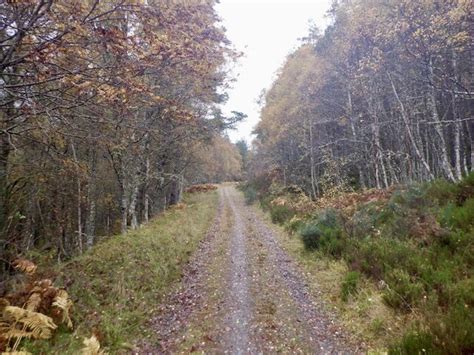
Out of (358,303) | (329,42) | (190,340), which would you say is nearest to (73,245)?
(190,340)

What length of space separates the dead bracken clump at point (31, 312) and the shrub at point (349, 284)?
4.66 metres

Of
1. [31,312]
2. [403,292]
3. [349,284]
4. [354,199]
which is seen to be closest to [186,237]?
[349,284]

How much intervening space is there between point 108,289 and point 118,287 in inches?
8.4

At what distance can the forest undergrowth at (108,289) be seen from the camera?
4539 mm

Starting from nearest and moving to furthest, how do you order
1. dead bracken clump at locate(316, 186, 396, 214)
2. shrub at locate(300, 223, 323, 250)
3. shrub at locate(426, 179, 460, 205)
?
shrub at locate(426, 179, 460, 205) < shrub at locate(300, 223, 323, 250) < dead bracken clump at locate(316, 186, 396, 214)

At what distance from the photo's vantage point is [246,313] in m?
5.57

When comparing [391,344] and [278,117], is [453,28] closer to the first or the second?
[391,344]

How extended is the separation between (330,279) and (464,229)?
304 cm

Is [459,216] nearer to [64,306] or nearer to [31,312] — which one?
[64,306]

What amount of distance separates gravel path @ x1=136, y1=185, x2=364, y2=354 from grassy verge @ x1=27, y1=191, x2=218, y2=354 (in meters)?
0.36

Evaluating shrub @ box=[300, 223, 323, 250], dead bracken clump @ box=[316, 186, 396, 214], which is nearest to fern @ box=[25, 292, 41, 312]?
shrub @ box=[300, 223, 323, 250]

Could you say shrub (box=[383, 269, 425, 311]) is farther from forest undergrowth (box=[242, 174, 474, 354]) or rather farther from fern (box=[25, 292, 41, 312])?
fern (box=[25, 292, 41, 312])

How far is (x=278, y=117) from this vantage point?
19750 mm

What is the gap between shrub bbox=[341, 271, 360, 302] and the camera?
573 centimetres
